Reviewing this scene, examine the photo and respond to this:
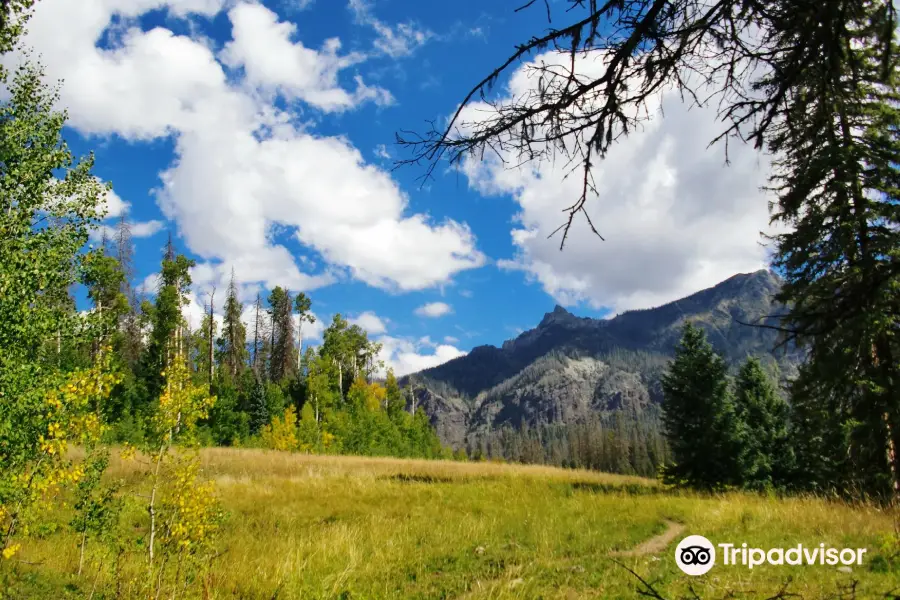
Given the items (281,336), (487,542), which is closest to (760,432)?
(487,542)

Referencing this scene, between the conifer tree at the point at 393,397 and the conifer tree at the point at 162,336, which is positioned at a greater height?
the conifer tree at the point at 162,336

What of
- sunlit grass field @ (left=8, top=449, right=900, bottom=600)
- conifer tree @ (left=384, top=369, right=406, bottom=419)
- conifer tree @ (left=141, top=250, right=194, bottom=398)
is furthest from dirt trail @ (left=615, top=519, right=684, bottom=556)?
conifer tree @ (left=384, top=369, right=406, bottom=419)

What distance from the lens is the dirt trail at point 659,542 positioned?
8.92 meters

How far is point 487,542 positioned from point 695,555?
3878mm

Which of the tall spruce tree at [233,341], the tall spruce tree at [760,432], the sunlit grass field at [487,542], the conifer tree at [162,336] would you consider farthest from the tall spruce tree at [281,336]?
the tall spruce tree at [760,432]

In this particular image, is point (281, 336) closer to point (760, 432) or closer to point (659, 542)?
point (760, 432)

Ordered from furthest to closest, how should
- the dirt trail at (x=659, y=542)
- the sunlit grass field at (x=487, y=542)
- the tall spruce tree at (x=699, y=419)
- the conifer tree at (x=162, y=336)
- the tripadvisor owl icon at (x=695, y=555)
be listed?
the conifer tree at (x=162, y=336) < the tall spruce tree at (x=699, y=419) < the dirt trail at (x=659, y=542) < the tripadvisor owl icon at (x=695, y=555) < the sunlit grass field at (x=487, y=542)

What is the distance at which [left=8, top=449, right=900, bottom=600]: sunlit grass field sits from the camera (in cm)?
661

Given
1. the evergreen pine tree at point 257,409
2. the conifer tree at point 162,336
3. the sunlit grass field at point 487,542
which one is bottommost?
the sunlit grass field at point 487,542

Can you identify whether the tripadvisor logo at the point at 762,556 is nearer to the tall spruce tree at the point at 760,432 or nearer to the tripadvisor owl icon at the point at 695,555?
the tripadvisor owl icon at the point at 695,555

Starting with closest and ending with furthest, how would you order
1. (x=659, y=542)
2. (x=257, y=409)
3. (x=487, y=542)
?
(x=659, y=542), (x=487, y=542), (x=257, y=409)

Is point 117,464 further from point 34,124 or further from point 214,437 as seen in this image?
point 214,437

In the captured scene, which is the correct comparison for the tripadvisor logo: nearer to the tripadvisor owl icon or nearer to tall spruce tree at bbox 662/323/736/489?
the tripadvisor owl icon

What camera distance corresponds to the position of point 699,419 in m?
20.5
